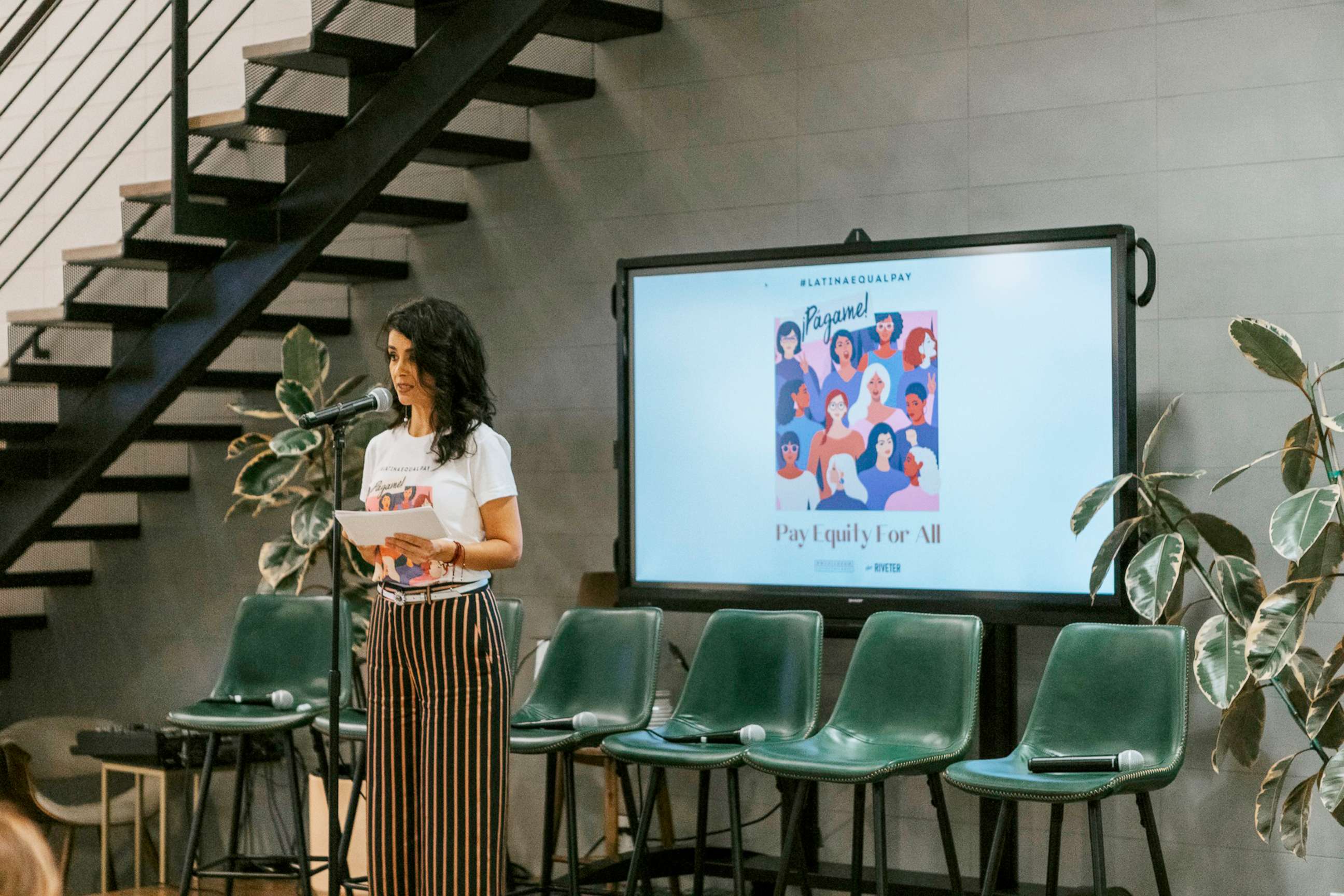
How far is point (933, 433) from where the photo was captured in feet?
15.0

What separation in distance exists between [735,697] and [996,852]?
976mm

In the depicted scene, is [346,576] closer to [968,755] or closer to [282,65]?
[282,65]

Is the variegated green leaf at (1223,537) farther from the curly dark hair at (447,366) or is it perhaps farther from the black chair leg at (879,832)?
the curly dark hair at (447,366)

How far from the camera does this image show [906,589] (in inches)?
181

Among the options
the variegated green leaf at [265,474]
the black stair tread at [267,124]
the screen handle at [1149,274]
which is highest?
the black stair tread at [267,124]

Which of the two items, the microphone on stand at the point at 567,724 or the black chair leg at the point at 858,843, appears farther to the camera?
the microphone on stand at the point at 567,724

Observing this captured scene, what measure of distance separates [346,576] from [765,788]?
67.1 inches

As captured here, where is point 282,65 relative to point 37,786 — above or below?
above

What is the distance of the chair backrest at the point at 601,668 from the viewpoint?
4496 mm

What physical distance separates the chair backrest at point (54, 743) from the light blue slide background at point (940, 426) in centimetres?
261

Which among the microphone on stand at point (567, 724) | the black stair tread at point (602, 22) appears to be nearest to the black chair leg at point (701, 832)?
the microphone on stand at point (567, 724)

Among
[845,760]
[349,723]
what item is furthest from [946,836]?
[349,723]

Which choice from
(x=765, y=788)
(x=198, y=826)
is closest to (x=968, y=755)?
(x=765, y=788)

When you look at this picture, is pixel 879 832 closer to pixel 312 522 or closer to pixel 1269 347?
pixel 1269 347
